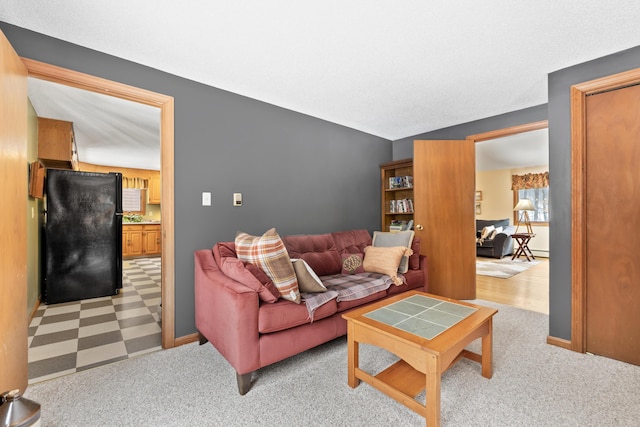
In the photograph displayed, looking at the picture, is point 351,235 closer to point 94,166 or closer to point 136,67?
point 136,67

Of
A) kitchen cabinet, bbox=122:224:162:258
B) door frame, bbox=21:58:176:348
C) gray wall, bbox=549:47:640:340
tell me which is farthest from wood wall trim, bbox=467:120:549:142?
kitchen cabinet, bbox=122:224:162:258

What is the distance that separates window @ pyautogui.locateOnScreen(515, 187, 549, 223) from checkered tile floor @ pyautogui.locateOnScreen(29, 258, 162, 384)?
8639mm

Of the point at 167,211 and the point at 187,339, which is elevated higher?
the point at 167,211

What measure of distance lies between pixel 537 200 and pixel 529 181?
0.60 meters

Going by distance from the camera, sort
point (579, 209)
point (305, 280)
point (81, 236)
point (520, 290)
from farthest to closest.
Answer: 1. point (520, 290)
2. point (81, 236)
3. point (579, 209)
4. point (305, 280)

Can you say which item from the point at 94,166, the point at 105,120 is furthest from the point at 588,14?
the point at 94,166

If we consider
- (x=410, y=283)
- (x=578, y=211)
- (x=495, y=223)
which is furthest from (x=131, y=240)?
(x=495, y=223)

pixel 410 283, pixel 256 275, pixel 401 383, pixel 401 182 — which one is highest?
pixel 401 182

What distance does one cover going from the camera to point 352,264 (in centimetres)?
299

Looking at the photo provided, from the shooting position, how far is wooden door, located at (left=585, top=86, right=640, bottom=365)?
7.00 ft

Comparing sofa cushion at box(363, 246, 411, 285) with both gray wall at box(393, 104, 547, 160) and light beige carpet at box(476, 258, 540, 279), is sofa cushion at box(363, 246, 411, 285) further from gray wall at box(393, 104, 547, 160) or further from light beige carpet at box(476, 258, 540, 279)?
light beige carpet at box(476, 258, 540, 279)

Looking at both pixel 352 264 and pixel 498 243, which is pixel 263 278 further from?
pixel 498 243

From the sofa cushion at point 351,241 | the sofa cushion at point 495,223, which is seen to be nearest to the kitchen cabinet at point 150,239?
the sofa cushion at point 351,241

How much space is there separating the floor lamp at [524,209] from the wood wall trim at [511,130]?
466cm
